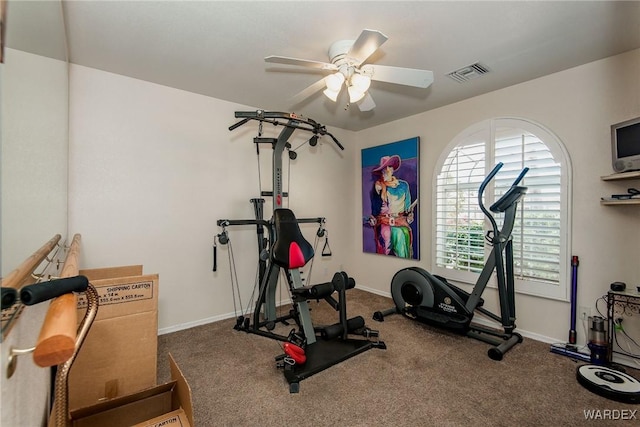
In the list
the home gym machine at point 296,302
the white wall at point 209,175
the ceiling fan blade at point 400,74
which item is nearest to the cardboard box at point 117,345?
the home gym machine at point 296,302

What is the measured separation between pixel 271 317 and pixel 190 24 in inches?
105

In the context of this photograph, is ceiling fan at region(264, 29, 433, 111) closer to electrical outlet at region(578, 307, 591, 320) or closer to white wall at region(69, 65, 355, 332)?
white wall at region(69, 65, 355, 332)

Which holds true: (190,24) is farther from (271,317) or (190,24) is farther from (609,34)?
(609,34)

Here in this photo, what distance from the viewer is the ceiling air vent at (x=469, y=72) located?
2568mm

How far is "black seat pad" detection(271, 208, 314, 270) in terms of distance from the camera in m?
2.63

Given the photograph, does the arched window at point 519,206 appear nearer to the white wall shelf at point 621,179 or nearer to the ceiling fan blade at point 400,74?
the white wall shelf at point 621,179

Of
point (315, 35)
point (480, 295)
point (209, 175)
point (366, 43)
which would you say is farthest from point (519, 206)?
point (209, 175)

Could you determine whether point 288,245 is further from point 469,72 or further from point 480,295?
point 469,72

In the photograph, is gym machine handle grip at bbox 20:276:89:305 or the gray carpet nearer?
gym machine handle grip at bbox 20:276:89:305

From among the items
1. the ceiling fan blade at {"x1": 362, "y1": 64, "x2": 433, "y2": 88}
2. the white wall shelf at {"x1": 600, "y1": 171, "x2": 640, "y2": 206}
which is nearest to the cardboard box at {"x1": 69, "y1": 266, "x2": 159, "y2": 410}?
the ceiling fan blade at {"x1": 362, "y1": 64, "x2": 433, "y2": 88}

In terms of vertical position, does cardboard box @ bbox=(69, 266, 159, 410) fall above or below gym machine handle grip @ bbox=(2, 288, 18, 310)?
below

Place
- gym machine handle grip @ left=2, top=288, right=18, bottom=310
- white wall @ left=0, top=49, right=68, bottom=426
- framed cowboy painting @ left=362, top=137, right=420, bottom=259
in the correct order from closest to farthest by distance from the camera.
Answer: gym machine handle grip @ left=2, top=288, right=18, bottom=310
white wall @ left=0, top=49, right=68, bottom=426
framed cowboy painting @ left=362, top=137, right=420, bottom=259

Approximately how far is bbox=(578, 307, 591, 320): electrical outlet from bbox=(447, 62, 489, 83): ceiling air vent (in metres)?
2.29

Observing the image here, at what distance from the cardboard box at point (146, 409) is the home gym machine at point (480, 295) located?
235 cm
